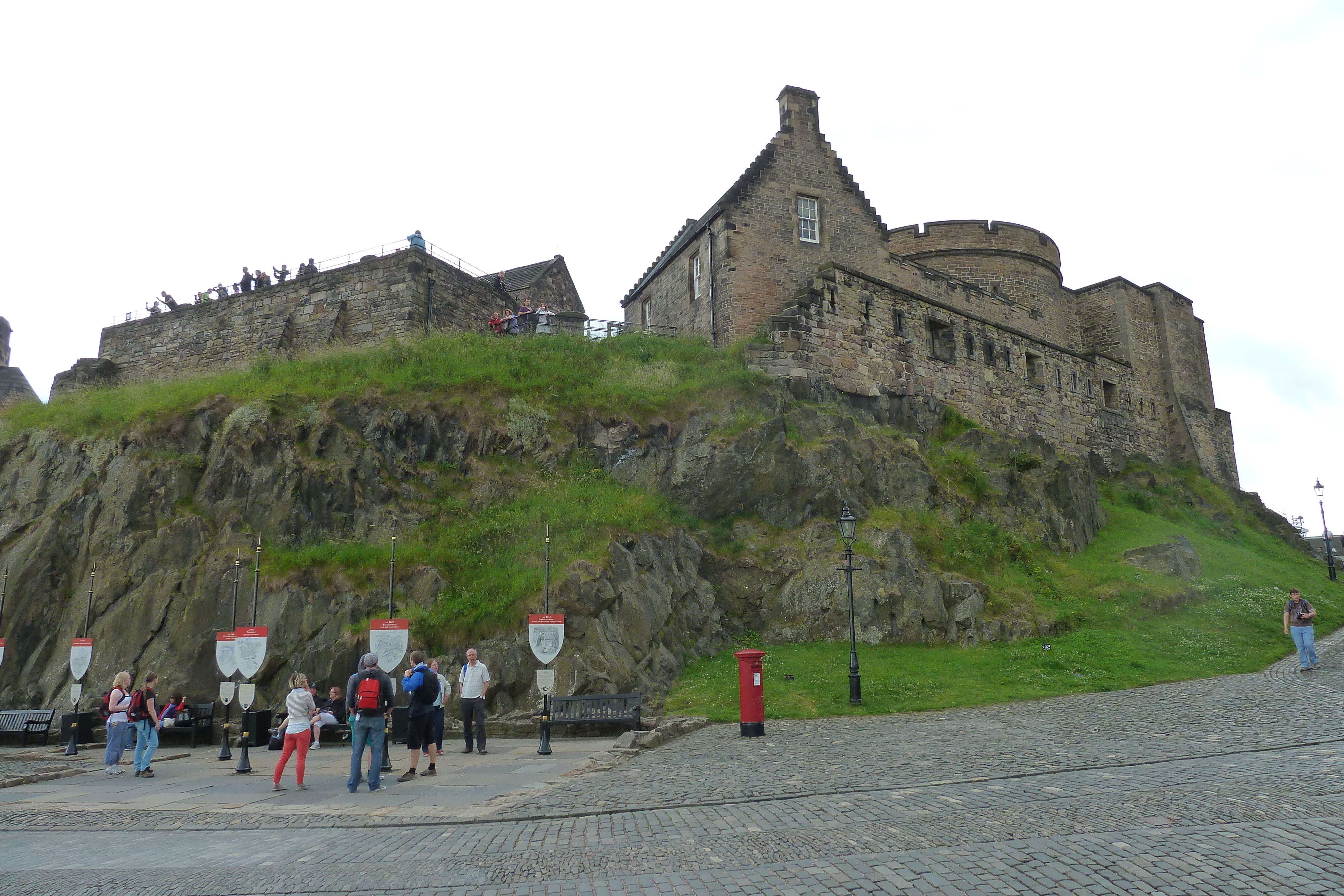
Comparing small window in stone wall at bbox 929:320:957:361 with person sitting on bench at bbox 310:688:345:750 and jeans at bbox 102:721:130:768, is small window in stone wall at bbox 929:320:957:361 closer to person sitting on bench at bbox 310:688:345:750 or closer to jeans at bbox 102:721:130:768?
person sitting on bench at bbox 310:688:345:750

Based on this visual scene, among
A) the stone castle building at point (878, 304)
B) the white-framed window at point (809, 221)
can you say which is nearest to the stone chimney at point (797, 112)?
the stone castle building at point (878, 304)

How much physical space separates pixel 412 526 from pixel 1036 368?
24888 mm

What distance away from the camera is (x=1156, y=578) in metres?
24.8

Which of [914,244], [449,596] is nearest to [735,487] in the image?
[449,596]

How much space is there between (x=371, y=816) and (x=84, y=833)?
3.14m

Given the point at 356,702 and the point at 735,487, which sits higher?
the point at 735,487

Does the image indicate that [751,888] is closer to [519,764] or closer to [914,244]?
[519,764]

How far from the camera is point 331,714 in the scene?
1611 cm

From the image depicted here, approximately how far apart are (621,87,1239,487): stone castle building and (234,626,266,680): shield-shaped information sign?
1526 cm

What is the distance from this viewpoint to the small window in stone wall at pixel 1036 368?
3406 centimetres

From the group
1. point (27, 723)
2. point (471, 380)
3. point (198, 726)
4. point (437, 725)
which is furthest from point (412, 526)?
point (437, 725)

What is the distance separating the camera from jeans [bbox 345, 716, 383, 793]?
36.7 ft

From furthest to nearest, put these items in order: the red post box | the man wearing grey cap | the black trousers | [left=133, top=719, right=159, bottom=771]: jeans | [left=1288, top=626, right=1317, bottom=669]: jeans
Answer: [left=1288, top=626, right=1317, bottom=669]: jeans, the black trousers, the red post box, [left=133, top=719, right=159, bottom=771]: jeans, the man wearing grey cap

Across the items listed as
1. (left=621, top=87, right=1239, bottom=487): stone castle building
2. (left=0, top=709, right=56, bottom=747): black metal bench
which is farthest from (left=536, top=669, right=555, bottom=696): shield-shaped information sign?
(left=621, top=87, right=1239, bottom=487): stone castle building
